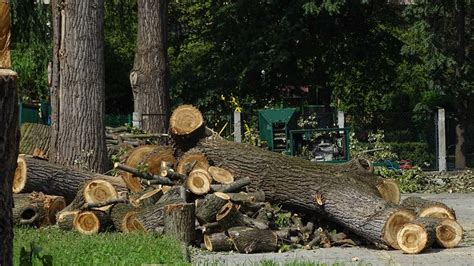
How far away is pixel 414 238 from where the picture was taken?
1148 centimetres

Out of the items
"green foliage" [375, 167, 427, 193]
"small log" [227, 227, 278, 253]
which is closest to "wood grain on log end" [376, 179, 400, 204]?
"small log" [227, 227, 278, 253]

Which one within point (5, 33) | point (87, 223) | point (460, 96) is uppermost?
point (460, 96)

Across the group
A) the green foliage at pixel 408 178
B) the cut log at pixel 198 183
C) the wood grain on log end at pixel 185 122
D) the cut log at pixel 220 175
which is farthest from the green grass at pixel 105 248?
the green foliage at pixel 408 178

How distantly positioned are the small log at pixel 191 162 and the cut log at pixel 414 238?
2818 mm

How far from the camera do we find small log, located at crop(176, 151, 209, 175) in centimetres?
1305

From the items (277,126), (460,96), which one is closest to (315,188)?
(277,126)

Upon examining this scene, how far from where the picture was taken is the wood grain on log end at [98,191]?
12891 millimetres

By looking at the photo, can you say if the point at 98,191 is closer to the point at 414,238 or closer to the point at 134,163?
the point at 134,163

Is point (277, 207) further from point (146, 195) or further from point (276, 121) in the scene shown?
point (276, 121)

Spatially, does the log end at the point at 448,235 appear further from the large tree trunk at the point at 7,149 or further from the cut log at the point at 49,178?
the large tree trunk at the point at 7,149

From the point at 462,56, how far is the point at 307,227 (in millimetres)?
16891

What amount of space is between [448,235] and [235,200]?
8.56 ft

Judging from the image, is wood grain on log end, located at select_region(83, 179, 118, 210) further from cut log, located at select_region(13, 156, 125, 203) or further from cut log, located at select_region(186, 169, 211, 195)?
cut log, located at select_region(186, 169, 211, 195)

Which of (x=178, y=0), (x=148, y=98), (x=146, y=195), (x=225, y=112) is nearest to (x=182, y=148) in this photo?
(x=146, y=195)
